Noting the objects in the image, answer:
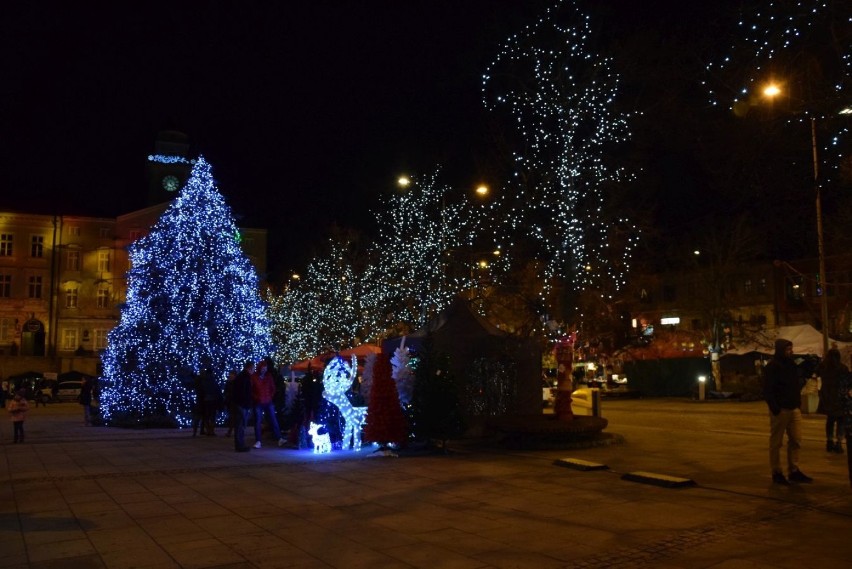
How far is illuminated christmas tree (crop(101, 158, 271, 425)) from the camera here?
25.0 meters

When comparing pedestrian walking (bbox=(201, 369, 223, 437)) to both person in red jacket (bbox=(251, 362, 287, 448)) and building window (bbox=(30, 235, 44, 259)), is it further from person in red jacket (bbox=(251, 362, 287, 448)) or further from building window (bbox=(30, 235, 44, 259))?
building window (bbox=(30, 235, 44, 259))

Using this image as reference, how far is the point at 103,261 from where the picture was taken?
60625 mm

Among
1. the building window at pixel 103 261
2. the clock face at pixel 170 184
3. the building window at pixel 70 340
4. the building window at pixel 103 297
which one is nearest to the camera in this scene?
the building window at pixel 70 340

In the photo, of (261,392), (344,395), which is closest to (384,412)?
(344,395)

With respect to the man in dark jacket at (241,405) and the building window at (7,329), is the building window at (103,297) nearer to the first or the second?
the building window at (7,329)

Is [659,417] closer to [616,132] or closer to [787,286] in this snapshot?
[616,132]

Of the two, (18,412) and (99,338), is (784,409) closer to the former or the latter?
(18,412)

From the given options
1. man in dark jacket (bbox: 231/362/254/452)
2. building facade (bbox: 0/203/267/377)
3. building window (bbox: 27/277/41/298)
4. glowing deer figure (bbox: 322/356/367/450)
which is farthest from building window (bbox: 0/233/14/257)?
glowing deer figure (bbox: 322/356/367/450)

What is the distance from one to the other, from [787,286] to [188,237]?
51288mm

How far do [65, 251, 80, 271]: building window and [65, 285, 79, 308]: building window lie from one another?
1.52 metres

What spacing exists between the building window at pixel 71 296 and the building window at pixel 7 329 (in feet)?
13.5

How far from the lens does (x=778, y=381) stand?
10344 millimetres

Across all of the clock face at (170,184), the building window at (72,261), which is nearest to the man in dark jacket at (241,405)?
the building window at (72,261)

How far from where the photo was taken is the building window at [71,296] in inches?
2356
